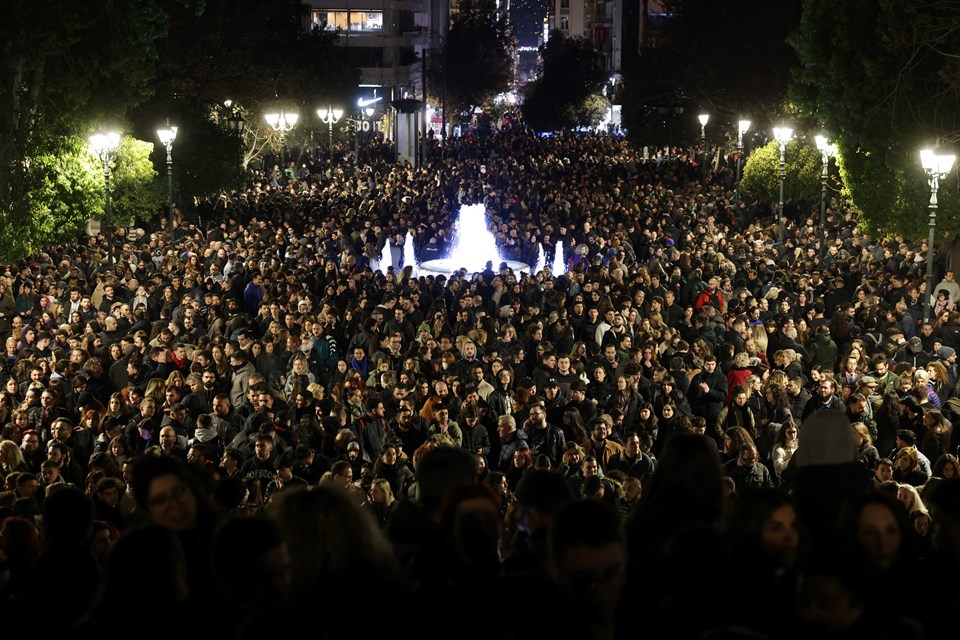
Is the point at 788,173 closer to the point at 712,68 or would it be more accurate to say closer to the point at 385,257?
the point at 385,257

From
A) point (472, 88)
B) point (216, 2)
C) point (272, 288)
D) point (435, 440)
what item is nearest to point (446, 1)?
point (472, 88)

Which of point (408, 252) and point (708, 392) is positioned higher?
point (408, 252)

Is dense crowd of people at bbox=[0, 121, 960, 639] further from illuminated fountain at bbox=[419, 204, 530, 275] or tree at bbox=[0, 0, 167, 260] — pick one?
tree at bbox=[0, 0, 167, 260]

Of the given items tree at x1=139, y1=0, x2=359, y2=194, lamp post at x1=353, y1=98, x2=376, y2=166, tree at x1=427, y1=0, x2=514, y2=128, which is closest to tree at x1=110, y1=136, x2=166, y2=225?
tree at x1=139, y1=0, x2=359, y2=194

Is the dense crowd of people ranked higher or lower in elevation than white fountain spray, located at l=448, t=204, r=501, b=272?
lower

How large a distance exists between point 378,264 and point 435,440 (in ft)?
52.9

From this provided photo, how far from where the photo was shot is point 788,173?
35.7 m

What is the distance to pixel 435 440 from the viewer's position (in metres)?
10.3

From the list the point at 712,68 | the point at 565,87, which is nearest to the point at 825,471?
the point at 712,68

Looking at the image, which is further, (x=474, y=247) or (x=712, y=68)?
(x=712, y=68)

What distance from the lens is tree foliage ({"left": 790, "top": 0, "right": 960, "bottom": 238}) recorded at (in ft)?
69.3

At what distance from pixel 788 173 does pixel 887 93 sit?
41.6 feet

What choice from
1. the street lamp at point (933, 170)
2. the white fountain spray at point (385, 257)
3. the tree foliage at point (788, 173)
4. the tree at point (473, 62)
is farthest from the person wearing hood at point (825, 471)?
the tree at point (473, 62)

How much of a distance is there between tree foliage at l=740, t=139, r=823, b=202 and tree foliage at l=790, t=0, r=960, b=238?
9.28 metres
